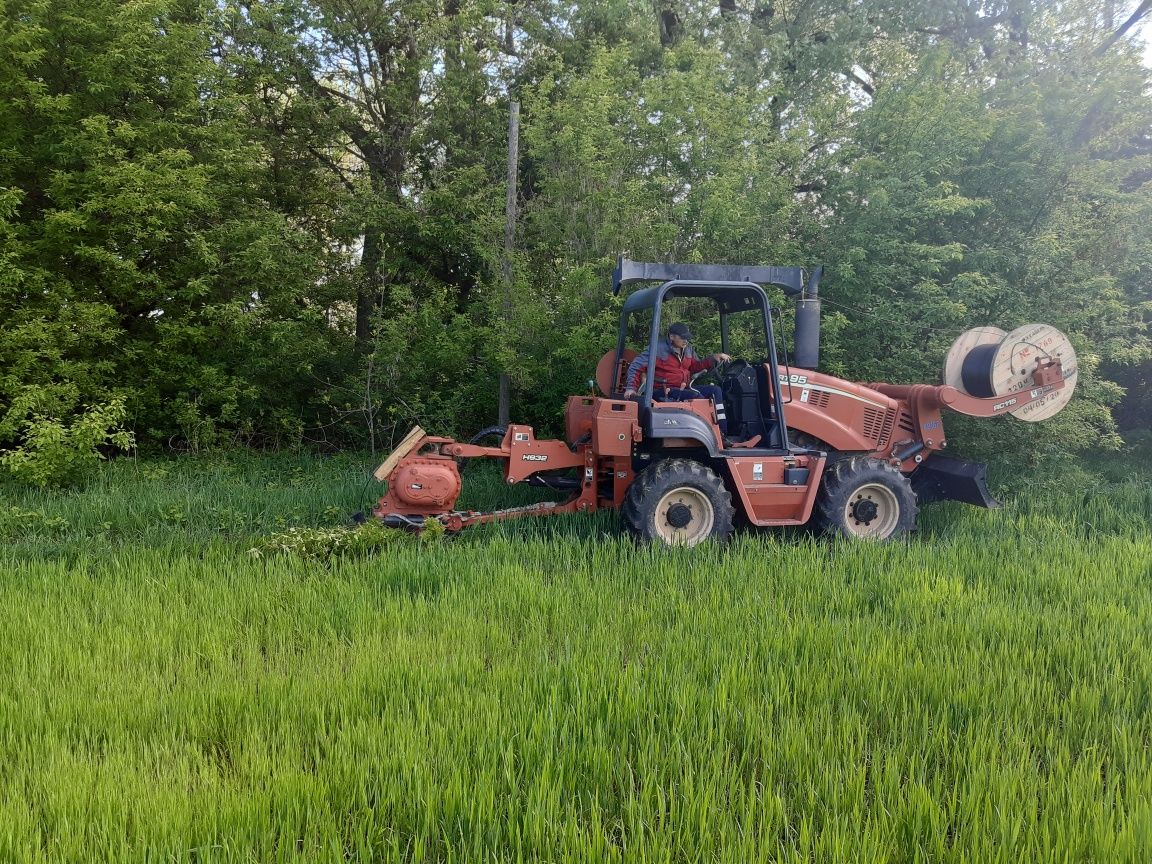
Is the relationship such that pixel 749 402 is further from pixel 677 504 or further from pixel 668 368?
pixel 677 504

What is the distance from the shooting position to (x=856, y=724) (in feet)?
9.95

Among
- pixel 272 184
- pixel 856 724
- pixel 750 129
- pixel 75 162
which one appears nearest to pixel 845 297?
pixel 750 129

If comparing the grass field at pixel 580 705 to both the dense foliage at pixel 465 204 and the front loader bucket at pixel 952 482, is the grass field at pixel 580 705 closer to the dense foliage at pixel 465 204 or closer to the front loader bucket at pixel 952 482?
the front loader bucket at pixel 952 482

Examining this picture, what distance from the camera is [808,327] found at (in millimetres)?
6758

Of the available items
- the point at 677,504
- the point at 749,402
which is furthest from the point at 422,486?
the point at 749,402

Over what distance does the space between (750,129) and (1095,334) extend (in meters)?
5.01

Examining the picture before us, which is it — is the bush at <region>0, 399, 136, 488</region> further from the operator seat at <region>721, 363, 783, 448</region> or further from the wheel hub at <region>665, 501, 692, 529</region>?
the operator seat at <region>721, 363, 783, 448</region>

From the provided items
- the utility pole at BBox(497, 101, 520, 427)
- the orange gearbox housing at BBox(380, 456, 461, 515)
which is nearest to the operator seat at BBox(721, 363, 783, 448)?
the orange gearbox housing at BBox(380, 456, 461, 515)

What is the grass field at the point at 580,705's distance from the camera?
2.40 metres

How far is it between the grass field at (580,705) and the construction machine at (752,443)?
58 centimetres

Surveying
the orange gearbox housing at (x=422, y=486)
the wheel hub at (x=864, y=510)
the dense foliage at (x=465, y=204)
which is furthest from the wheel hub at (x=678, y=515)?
the dense foliage at (x=465, y=204)

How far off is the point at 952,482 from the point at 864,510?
1.35 meters

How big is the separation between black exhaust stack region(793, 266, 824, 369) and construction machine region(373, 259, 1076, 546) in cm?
1

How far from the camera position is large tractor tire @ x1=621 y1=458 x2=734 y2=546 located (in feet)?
19.5
